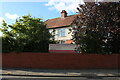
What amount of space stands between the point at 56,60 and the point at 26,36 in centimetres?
401

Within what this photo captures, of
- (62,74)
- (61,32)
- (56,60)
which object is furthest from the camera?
(61,32)

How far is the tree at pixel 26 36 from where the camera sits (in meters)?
15.0

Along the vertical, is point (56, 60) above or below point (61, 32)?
below

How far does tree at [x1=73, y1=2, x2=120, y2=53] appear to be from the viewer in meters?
14.0

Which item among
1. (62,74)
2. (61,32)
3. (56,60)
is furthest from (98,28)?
(61,32)

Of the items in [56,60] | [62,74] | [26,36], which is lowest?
[62,74]

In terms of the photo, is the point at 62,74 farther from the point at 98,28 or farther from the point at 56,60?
the point at 98,28

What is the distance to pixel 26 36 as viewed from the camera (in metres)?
15.4

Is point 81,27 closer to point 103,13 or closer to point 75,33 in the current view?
point 75,33

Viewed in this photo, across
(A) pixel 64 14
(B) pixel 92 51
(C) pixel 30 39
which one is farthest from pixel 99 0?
(A) pixel 64 14

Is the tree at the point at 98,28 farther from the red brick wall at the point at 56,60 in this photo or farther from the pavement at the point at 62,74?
the pavement at the point at 62,74

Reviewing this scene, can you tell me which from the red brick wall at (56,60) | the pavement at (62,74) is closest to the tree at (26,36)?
the red brick wall at (56,60)

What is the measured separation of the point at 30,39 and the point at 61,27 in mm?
13126

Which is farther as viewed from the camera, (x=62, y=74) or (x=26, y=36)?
(x=26, y=36)
